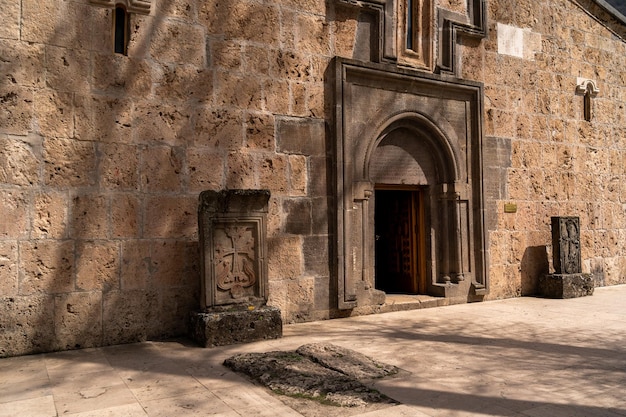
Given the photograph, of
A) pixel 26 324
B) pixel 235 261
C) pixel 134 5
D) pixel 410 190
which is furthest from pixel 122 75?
pixel 410 190

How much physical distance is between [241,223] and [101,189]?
1.35 metres

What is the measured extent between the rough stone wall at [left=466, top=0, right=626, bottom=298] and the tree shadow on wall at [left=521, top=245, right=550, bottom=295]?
16 millimetres

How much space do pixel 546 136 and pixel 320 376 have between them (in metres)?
6.40

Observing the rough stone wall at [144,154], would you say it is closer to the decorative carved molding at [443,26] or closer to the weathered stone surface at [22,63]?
the weathered stone surface at [22,63]

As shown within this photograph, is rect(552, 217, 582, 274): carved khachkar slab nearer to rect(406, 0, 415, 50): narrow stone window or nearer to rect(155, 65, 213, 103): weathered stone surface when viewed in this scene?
rect(406, 0, 415, 50): narrow stone window

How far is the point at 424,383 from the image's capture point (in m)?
3.27

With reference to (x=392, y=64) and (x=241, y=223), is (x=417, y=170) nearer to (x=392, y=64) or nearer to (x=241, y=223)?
(x=392, y=64)

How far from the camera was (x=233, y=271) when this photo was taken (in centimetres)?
465

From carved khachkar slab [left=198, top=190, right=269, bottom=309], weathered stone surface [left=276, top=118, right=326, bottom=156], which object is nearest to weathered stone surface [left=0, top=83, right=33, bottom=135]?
carved khachkar slab [left=198, top=190, right=269, bottom=309]

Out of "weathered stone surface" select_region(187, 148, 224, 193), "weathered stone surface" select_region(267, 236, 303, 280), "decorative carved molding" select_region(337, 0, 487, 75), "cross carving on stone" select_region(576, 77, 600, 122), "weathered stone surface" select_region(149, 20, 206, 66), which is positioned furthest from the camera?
"cross carving on stone" select_region(576, 77, 600, 122)

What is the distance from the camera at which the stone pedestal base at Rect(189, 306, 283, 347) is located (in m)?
4.38

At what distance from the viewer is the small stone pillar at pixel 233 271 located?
14.6ft

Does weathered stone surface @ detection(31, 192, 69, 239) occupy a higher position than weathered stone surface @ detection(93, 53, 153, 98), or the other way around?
weathered stone surface @ detection(93, 53, 153, 98)

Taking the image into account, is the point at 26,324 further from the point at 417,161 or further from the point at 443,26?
the point at 443,26
